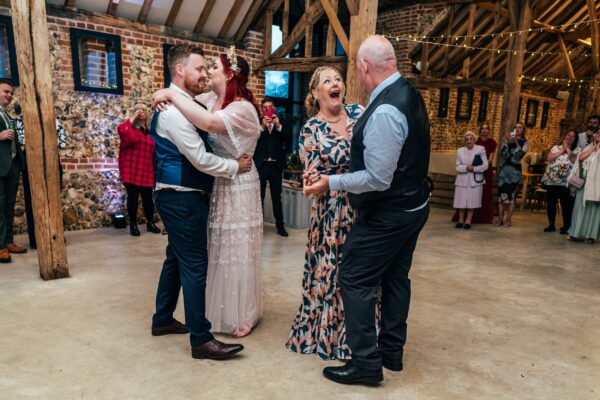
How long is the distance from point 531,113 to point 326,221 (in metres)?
16.6

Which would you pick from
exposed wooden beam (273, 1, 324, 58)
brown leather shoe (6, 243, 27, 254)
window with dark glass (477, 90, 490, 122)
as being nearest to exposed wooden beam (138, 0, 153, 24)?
exposed wooden beam (273, 1, 324, 58)

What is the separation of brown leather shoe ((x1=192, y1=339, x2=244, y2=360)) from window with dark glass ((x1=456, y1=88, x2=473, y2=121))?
1142 cm

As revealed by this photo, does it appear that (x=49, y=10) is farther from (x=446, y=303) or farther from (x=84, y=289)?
(x=446, y=303)

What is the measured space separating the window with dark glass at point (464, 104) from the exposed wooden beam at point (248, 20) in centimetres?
739

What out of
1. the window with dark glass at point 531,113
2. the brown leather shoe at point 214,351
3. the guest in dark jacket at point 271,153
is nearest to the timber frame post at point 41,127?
the brown leather shoe at point 214,351

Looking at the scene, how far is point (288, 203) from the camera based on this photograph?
20.7 ft

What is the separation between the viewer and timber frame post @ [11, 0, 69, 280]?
11.6 feet

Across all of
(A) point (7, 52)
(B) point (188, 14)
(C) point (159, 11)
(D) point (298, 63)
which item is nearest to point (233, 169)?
(A) point (7, 52)

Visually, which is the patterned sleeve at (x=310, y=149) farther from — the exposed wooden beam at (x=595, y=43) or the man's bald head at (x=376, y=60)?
the exposed wooden beam at (x=595, y=43)

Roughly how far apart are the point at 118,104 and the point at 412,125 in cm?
506

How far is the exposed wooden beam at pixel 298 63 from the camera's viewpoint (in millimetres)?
6458

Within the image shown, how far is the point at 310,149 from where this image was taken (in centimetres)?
249

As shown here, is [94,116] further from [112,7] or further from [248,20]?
[248,20]

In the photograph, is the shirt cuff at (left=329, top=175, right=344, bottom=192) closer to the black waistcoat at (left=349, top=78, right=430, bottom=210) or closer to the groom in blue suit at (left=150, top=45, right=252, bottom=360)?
the black waistcoat at (left=349, top=78, right=430, bottom=210)
